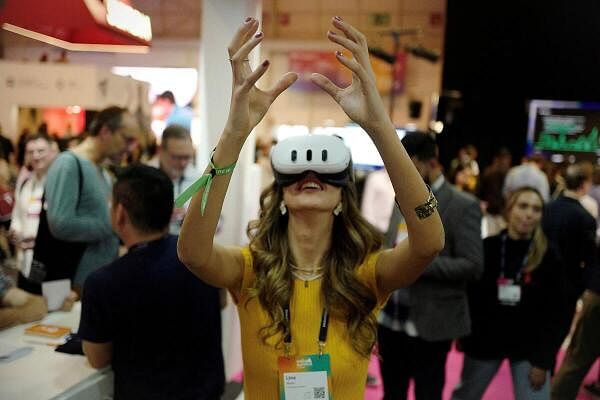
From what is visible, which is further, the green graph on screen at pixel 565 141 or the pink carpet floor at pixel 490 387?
the green graph on screen at pixel 565 141

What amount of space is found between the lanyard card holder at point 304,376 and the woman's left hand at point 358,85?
0.64 m

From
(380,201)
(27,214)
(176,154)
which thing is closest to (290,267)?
(27,214)

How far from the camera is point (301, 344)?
1.48m

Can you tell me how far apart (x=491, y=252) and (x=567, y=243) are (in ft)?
3.75

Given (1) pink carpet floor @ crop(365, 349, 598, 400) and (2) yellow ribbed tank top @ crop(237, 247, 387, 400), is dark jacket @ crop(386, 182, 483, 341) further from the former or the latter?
(1) pink carpet floor @ crop(365, 349, 598, 400)

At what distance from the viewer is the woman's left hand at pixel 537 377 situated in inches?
102

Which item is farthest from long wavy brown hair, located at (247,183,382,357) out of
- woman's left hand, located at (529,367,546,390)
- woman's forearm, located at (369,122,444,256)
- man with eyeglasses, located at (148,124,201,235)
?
man with eyeglasses, located at (148,124,201,235)

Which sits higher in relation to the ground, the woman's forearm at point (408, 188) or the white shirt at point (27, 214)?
the woman's forearm at point (408, 188)

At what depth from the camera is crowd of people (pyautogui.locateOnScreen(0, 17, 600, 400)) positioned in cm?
127

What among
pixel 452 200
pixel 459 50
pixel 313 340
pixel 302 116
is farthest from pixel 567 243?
pixel 302 116

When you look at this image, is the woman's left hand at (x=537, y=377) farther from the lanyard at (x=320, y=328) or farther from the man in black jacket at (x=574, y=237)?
the lanyard at (x=320, y=328)

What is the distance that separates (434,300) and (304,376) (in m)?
1.26

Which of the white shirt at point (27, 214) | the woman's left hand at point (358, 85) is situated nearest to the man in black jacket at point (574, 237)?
the woman's left hand at point (358, 85)

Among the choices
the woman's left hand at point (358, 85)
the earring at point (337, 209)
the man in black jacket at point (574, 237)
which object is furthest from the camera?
the man in black jacket at point (574, 237)
